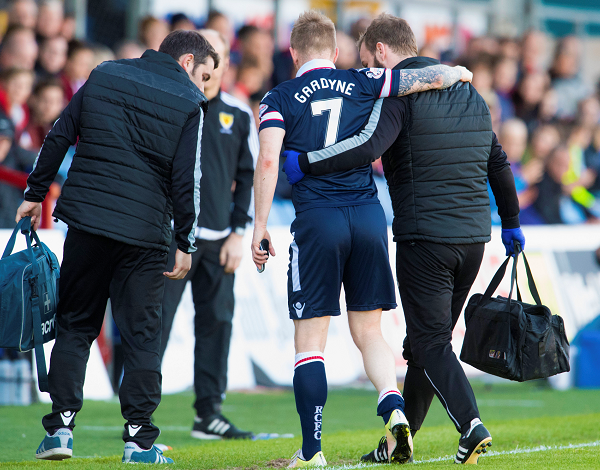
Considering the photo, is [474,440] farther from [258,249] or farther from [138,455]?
[138,455]

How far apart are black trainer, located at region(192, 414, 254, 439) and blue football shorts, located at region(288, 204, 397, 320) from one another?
1799 mm

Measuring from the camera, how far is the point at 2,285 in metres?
4.31

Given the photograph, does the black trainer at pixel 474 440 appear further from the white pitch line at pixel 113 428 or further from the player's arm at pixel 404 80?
the white pitch line at pixel 113 428

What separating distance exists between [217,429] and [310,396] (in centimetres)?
180

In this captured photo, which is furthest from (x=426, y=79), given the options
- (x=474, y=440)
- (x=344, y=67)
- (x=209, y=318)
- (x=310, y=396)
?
(x=344, y=67)

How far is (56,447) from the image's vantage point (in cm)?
416

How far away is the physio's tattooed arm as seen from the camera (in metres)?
4.27

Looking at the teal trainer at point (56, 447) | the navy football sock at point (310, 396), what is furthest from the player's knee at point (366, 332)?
the teal trainer at point (56, 447)

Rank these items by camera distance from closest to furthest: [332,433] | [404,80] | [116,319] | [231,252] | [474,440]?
1. [474,440]
2. [404,80]
3. [116,319]
4. [231,252]
5. [332,433]

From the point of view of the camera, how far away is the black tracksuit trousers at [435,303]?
13.8ft

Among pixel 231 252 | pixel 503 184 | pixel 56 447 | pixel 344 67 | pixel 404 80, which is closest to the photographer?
pixel 56 447

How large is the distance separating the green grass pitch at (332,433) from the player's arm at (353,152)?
1527mm

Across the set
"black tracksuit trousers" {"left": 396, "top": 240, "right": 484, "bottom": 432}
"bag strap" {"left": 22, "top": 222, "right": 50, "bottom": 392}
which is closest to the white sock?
"black tracksuit trousers" {"left": 396, "top": 240, "right": 484, "bottom": 432}

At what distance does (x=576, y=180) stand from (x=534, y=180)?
140 centimetres
